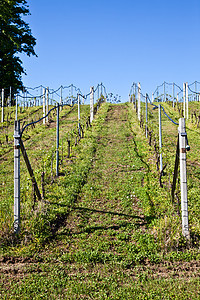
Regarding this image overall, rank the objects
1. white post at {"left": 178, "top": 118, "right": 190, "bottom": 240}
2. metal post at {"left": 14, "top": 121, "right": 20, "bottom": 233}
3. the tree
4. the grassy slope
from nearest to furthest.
Result: 1. the grassy slope
2. white post at {"left": 178, "top": 118, "right": 190, "bottom": 240}
3. metal post at {"left": 14, "top": 121, "right": 20, "bottom": 233}
4. the tree

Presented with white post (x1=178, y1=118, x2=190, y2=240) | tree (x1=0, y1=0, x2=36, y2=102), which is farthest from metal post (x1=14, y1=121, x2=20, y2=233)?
tree (x1=0, y1=0, x2=36, y2=102)

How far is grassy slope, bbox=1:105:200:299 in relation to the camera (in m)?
3.56

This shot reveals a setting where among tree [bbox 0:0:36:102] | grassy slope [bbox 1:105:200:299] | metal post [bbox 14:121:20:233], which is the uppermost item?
tree [bbox 0:0:36:102]

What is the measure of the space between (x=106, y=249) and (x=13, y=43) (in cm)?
2319

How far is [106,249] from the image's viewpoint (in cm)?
453

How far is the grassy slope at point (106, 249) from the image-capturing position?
3.56 m

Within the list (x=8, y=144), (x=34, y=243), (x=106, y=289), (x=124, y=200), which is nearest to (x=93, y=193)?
(x=124, y=200)

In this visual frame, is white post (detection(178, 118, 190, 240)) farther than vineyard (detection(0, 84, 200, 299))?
Yes

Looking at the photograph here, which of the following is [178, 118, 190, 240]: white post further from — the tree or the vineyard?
the tree

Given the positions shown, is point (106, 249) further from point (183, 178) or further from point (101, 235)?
point (183, 178)

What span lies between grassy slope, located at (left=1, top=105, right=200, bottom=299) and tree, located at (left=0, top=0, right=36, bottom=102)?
1886cm

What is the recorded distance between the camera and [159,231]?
15.2 ft

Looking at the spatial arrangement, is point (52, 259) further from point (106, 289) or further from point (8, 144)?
point (8, 144)

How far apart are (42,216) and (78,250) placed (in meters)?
1.07
